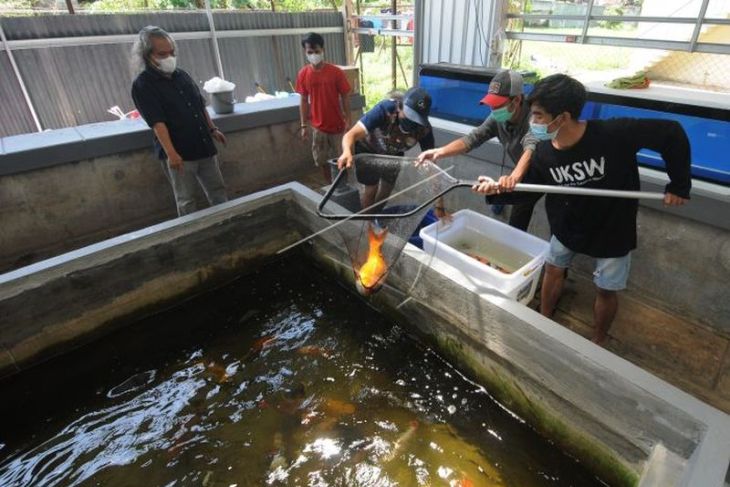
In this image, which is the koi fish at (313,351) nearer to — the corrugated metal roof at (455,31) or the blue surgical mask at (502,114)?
the blue surgical mask at (502,114)

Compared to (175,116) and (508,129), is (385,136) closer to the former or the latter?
(508,129)

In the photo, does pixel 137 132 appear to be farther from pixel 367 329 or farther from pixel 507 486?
pixel 507 486

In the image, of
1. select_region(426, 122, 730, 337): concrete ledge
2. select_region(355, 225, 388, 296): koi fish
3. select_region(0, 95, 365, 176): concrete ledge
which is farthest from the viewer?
select_region(0, 95, 365, 176): concrete ledge

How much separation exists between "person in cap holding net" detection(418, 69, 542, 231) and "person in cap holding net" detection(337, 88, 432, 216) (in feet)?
1.12

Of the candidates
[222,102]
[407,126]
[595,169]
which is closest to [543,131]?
[595,169]

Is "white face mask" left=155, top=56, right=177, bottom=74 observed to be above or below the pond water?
above

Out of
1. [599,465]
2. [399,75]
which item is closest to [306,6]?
[399,75]

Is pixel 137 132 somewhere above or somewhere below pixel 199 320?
above

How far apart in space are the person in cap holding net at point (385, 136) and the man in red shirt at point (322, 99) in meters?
1.39

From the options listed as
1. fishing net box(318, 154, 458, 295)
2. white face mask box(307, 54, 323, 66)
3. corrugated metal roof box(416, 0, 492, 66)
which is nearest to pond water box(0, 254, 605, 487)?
fishing net box(318, 154, 458, 295)

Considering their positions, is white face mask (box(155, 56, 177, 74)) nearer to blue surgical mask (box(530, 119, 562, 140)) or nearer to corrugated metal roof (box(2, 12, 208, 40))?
blue surgical mask (box(530, 119, 562, 140))

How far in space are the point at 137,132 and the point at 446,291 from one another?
150 inches

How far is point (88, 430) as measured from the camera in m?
2.87

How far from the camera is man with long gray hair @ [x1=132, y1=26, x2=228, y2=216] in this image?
11.0ft
